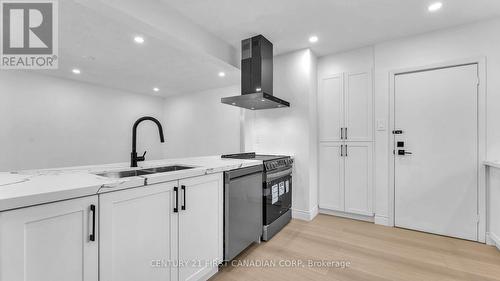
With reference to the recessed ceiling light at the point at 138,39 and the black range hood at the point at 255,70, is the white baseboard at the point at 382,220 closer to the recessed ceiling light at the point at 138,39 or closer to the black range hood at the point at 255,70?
the black range hood at the point at 255,70

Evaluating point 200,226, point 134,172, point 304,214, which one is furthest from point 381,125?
point 134,172

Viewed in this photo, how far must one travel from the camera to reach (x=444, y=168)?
2594mm

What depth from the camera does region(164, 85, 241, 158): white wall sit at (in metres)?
5.65

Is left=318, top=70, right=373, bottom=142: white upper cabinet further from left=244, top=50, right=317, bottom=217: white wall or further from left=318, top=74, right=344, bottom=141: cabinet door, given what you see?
left=244, top=50, right=317, bottom=217: white wall

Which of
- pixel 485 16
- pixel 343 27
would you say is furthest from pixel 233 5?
pixel 485 16

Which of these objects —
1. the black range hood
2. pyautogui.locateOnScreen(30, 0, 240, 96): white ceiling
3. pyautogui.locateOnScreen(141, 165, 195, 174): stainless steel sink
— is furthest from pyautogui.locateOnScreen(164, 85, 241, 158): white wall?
pyautogui.locateOnScreen(141, 165, 195, 174): stainless steel sink

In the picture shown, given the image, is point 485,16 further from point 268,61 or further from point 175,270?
point 175,270

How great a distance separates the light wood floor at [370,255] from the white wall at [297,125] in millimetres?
522

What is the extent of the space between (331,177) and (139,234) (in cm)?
284

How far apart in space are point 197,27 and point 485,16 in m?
3.31

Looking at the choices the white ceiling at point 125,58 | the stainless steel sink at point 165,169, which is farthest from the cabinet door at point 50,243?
the white ceiling at point 125,58

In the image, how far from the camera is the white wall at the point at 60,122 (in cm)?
416

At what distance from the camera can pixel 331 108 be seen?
3.31 meters

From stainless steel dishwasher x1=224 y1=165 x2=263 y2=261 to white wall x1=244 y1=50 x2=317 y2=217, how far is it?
1010 mm
